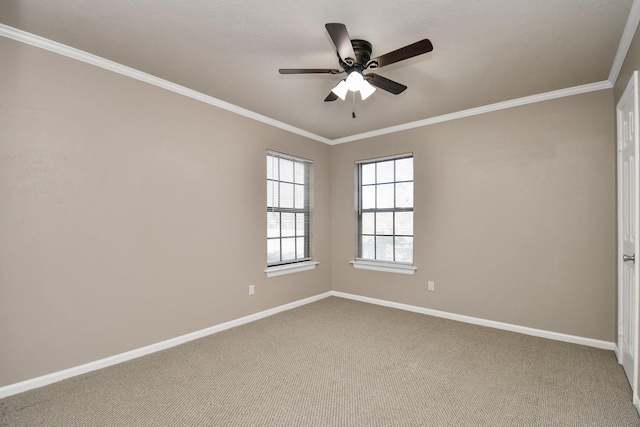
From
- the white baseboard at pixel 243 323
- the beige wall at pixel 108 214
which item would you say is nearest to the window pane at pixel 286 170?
the beige wall at pixel 108 214

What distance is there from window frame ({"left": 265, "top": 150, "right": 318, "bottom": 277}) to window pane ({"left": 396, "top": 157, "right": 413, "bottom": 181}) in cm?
130

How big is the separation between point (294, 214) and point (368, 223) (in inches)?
44.6

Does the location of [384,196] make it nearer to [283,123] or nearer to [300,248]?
[300,248]

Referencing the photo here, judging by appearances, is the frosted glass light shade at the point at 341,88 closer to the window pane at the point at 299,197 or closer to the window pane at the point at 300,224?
the window pane at the point at 299,197

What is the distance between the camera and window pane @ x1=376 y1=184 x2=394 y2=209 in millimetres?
4594

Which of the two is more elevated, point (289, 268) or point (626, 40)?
point (626, 40)

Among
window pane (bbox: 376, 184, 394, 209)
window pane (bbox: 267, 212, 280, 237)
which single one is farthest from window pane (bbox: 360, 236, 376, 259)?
window pane (bbox: 267, 212, 280, 237)

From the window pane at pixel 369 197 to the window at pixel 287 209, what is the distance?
87cm

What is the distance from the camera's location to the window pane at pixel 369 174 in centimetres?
481

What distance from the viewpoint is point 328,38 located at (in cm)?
232

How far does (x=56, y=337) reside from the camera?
7.89ft

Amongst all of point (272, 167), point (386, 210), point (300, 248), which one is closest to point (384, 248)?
point (386, 210)

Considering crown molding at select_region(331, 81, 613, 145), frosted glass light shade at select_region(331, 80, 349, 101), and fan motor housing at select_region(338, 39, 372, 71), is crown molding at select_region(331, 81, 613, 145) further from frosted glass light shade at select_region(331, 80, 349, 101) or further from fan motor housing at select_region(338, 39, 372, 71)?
frosted glass light shade at select_region(331, 80, 349, 101)

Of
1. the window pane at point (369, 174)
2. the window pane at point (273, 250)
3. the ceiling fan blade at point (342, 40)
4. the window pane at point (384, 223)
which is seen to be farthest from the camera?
the window pane at point (369, 174)
